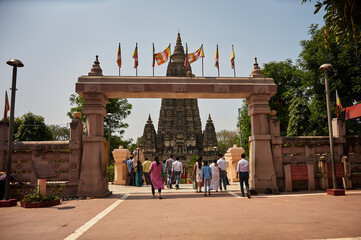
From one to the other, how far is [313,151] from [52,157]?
11.9m

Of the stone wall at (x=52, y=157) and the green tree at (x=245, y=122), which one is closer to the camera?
the stone wall at (x=52, y=157)

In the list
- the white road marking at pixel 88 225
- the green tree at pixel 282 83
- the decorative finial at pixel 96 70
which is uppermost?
the green tree at pixel 282 83

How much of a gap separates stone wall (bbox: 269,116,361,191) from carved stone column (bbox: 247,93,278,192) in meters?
0.40

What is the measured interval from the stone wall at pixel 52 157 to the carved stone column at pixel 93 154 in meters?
0.35

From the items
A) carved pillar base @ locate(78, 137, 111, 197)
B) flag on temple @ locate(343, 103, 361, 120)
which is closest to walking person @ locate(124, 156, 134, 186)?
carved pillar base @ locate(78, 137, 111, 197)

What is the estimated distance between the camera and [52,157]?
1149 cm

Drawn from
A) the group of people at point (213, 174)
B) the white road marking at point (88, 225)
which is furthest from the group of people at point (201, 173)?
the white road marking at point (88, 225)

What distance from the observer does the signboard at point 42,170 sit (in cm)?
924

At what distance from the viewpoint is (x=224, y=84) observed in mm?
12148

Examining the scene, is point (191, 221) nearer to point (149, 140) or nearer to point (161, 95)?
point (161, 95)

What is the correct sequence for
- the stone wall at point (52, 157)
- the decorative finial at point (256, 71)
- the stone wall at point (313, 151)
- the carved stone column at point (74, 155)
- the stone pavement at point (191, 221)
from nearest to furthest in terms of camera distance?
the stone pavement at point (191, 221), the stone wall at point (52, 157), the carved stone column at point (74, 155), the stone wall at point (313, 151), the decorative finial at point (256, 71)

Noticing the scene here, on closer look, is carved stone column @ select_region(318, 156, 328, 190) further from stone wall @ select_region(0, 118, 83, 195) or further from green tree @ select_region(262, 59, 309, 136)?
green tree @ select_region(262, 59, 309, 136)

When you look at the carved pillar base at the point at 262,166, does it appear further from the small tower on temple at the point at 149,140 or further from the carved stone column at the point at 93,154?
the small tower on temple at the point at 149,140

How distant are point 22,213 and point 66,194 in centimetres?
348
